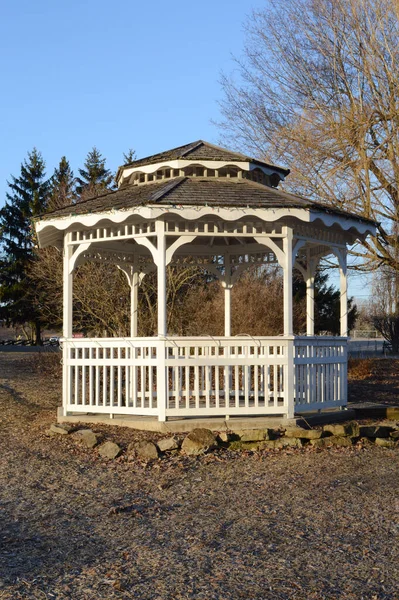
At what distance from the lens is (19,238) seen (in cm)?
4816

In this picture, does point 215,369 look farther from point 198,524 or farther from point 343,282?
point 198,524

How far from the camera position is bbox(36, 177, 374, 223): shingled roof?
10312mm

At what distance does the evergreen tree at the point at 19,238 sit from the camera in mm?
44781

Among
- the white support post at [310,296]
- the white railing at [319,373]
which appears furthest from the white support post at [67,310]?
the white support post at [310,296]

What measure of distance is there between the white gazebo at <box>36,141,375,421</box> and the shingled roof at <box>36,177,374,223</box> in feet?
0.07

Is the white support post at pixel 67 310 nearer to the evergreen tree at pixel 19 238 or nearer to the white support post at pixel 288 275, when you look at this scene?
the white support post at pixel 288 275

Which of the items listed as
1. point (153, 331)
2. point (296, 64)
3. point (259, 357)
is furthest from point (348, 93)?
point (259, 357)

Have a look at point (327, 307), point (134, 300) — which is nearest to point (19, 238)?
point (327, 307)

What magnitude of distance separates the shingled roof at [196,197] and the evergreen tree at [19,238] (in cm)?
3273

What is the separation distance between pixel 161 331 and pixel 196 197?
204 cm

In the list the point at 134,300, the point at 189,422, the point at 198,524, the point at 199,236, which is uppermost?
the point at 199,236

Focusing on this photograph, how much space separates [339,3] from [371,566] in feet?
54.3

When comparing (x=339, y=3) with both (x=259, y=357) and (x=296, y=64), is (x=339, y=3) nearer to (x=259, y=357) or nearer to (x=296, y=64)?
(x=296, y=64)

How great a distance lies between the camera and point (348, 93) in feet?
60.3
